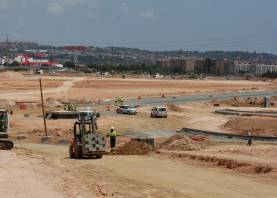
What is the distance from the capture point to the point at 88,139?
101ft

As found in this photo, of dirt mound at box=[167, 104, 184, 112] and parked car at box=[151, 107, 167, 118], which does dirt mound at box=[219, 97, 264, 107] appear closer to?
dirt mound at box=[167, 104, 184, 112]

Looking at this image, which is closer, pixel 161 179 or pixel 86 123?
pixel 161 179

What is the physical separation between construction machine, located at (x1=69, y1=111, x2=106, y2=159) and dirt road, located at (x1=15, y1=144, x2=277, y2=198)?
606 mm

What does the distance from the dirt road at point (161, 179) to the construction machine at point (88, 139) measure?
0.61m

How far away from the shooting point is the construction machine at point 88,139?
1210 inches

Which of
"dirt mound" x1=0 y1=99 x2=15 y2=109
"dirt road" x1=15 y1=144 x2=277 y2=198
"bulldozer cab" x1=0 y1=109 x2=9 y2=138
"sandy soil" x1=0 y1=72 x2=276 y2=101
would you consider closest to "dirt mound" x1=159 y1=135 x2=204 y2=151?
"dirt road" x1=15 y1=144 x2=277 y2=198

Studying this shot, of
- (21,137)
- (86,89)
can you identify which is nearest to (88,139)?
(21,137)

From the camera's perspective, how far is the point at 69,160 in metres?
31.2

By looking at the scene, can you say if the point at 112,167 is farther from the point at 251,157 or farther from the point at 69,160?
the point at 251,157

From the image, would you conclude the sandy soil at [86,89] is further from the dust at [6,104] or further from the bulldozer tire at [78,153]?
the bulldozer tire at [78,153]

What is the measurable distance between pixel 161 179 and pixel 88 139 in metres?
6.76

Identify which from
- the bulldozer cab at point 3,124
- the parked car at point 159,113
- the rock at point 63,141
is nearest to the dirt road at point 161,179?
the bulldozer cab at point 3,124

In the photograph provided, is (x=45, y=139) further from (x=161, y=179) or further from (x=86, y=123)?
(x=161, y=179)

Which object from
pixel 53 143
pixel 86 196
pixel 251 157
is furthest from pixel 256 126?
pixel 86 196
